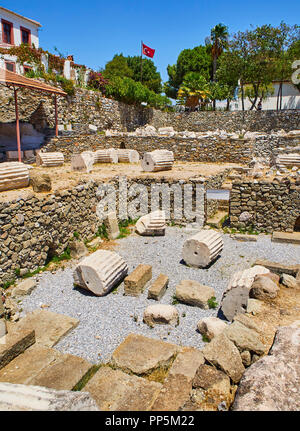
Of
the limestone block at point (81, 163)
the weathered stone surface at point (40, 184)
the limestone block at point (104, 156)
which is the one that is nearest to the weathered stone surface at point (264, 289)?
the weathered stone surface at point (40, 184)

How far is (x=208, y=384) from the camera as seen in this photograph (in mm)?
3775

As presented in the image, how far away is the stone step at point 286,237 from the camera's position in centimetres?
1049

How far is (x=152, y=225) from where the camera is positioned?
36.5 ft

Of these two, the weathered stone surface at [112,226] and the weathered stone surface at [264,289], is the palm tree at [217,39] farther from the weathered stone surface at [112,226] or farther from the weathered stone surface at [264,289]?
the weathered stone surface at [264,289]

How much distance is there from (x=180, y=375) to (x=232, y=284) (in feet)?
8.26

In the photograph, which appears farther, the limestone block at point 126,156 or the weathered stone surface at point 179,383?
the limestone block at point 126,156

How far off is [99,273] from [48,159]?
9651 mm

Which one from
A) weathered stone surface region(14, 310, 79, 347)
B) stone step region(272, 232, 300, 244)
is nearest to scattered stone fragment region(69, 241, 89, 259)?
weathered stone surface region(14, 310, 79, 347)

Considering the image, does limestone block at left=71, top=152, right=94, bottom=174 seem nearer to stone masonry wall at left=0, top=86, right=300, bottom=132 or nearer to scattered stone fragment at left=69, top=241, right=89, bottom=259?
scattered stone fragment at left=69, top=241, right=89, bottom=259

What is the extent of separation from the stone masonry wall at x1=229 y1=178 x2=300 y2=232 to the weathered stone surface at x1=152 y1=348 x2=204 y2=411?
761cm

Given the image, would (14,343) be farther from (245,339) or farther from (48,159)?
(48,159)

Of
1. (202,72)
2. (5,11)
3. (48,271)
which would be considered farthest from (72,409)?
(202,72)

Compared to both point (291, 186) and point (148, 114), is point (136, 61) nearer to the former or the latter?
point (148, 114)

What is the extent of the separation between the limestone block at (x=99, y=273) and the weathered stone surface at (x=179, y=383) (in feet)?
9.70
